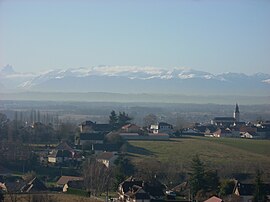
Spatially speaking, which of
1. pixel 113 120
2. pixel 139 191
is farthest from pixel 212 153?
pixel 139 191

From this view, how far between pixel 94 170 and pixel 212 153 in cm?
663

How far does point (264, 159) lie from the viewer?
74.6ft

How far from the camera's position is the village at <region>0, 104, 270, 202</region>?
16.7 metres

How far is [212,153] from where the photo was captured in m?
24.3

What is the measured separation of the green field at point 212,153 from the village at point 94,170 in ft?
2.00

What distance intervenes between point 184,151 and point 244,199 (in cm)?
804

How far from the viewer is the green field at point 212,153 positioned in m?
21.0

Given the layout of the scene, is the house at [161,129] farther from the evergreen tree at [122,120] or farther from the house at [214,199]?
the house at [214,199]

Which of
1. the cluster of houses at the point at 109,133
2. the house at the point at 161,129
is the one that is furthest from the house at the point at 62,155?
the house at the point at 161,129

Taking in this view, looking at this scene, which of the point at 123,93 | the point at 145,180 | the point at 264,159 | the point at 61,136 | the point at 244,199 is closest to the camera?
the point at 244,199

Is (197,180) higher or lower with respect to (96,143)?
lower

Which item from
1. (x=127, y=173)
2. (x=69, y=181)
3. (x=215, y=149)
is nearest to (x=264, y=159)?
(x=215, y=149)

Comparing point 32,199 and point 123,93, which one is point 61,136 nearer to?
point 32,199

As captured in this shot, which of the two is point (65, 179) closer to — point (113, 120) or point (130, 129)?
point (130, 129)
